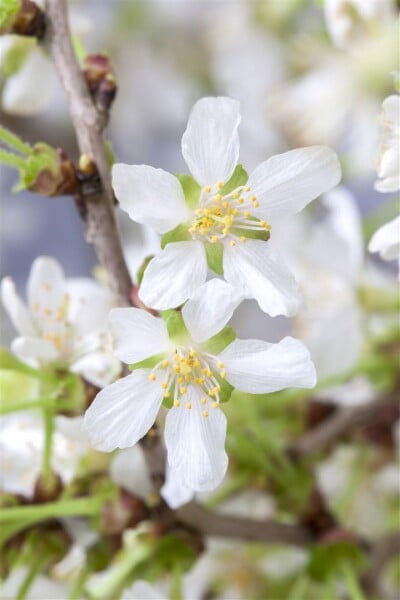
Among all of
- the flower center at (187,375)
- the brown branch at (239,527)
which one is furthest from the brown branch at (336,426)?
the flower center at (187,375)

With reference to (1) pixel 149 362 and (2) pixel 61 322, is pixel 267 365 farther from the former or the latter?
(2) pixel 61 322

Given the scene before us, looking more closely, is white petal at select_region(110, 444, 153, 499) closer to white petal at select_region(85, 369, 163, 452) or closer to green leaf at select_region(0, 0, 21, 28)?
white petal at select_region(85, 369, 163, 452)

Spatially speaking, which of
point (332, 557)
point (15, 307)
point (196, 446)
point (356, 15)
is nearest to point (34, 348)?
point (15, 307)

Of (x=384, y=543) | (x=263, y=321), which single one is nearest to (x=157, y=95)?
(x=263, y=321)

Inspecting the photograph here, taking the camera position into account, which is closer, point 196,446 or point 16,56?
point 196,446

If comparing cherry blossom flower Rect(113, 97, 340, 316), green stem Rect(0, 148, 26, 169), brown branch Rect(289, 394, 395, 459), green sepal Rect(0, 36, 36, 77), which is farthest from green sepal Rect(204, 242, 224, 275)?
brown branch Rect(289, 394, 395, 459)

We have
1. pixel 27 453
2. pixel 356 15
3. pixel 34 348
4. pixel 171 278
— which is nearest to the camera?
pixel 171 278
